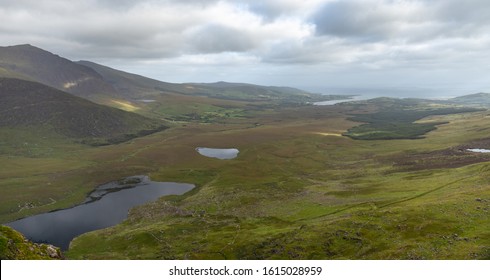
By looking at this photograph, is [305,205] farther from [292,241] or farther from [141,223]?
[141,223]

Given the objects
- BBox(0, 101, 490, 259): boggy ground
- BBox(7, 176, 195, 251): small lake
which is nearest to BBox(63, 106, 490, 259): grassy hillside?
BBox(0, 101, 490, 259): boggy ground

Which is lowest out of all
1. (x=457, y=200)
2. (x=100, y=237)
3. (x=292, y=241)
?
(x=100, y=237)

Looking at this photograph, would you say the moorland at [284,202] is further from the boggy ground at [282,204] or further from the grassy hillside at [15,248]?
the grassy hillside at [15,248]

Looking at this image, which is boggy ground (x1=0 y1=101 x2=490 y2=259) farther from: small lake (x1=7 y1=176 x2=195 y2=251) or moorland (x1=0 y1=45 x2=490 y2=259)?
small lake (x1=7 y1=176 x2=195 y2=251)

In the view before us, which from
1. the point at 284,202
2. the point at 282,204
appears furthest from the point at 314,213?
the point at 284,202

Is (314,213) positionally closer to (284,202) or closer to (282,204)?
(282,204)
